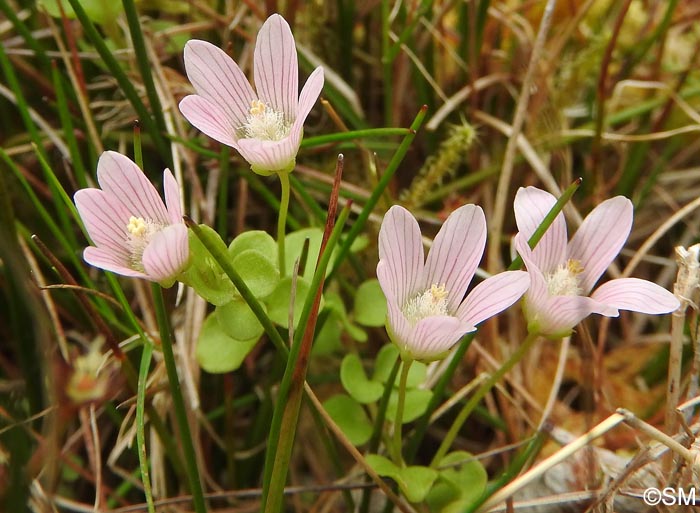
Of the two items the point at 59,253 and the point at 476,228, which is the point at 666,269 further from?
the point at 59,253

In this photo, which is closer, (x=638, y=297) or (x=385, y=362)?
(x=638, y=297)

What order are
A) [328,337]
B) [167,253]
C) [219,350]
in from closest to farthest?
1. [167,253]
2. [219,350]
3. [328,337]

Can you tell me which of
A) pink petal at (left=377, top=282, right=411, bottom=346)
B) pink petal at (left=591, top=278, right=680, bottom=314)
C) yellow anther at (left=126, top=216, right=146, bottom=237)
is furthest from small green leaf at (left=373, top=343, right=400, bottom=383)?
yellow anther at (left=126, top=216, right=146, bottom=237)

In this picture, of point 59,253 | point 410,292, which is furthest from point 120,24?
point 410,292

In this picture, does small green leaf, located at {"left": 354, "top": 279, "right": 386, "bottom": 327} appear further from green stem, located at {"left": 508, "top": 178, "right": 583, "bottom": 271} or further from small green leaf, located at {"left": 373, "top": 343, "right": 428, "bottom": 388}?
green stem, located at {"left": 508, "top": 178, "right": 583, "bottom": 271}

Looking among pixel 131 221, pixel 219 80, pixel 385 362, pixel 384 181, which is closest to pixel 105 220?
pixel 131 221

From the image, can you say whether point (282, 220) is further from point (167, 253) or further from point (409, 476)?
point (409, 476)
